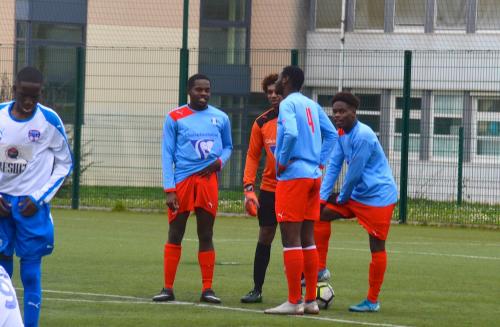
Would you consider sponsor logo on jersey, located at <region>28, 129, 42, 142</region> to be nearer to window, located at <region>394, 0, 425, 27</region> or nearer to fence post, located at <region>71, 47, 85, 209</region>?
fence post, located at <region>71, 47, 85, 209</region>

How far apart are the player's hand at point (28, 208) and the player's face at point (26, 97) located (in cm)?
64

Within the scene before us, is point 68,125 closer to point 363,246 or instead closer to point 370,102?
point 370,102

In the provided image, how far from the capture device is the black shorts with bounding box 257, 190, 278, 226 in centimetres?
1171

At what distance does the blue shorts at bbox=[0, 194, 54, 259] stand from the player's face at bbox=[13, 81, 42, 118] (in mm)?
626

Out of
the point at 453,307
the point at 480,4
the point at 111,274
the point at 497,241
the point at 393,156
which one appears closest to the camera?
the point at 453,307

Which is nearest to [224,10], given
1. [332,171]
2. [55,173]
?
[332,171]

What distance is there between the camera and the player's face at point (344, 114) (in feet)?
36.2

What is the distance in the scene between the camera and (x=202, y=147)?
11.7 m

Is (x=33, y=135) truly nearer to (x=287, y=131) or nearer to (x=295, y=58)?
(x=287, y=131)

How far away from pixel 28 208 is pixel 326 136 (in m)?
3.15

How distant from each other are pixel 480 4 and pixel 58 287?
2900cm

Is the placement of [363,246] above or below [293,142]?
below

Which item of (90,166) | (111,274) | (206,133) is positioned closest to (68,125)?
(90,166)

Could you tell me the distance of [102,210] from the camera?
82.3 feet
